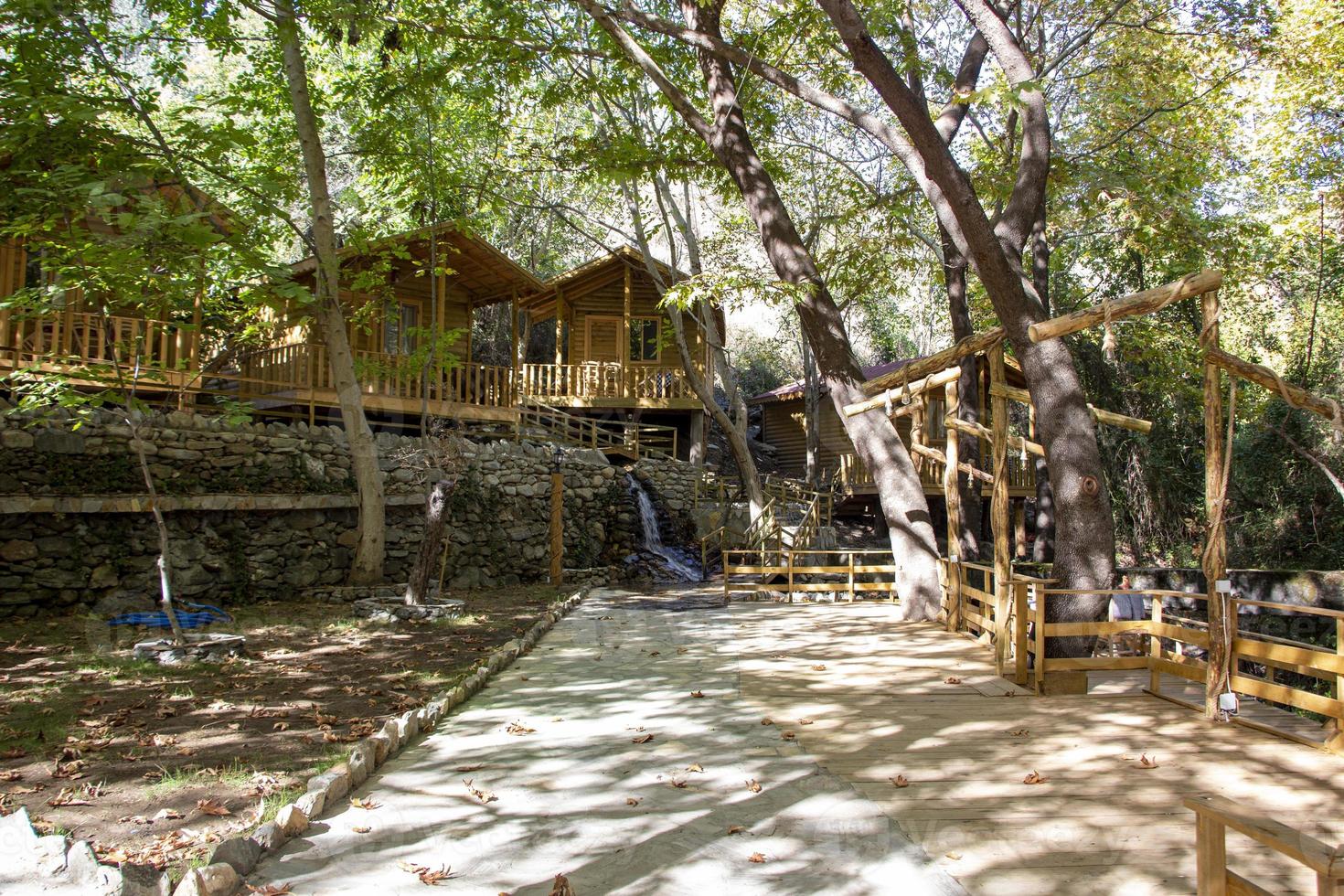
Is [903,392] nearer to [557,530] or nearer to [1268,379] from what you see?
[1268,379]

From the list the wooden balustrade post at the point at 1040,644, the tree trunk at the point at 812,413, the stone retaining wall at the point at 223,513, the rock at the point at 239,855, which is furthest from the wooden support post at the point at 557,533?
the rock at the point at 239,855

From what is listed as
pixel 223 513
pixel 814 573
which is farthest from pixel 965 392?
pixel 223 513

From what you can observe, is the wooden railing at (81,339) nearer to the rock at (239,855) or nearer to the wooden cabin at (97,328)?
the wooden cabin at (97,328)

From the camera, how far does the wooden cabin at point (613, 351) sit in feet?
80.8

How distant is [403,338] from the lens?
18.8m

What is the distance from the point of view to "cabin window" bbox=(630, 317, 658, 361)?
85.0ft

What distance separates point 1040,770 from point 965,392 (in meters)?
10.8

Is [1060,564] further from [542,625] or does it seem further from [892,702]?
[542,625]

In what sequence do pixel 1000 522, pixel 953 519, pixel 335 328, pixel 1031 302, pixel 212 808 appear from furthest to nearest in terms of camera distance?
pixel 335 328
pixel 953 519
pixel 1031 302
pixel 1000 522
pixel 212 808

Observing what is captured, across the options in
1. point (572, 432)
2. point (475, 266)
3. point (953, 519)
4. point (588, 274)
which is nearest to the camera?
point (953, 519)

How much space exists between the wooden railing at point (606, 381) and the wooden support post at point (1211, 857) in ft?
72.5

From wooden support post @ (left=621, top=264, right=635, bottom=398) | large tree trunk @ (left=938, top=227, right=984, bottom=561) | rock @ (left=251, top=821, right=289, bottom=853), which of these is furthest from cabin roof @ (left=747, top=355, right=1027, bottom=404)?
rock @ (left=251, top=821, right=289, bottom=853)

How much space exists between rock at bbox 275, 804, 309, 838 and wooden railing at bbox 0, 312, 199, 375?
7847mm

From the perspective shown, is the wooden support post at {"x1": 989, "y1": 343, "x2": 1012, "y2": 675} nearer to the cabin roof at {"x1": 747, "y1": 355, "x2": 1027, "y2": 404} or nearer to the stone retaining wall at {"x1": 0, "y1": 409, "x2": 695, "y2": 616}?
the stone retaining wall at {"x1": 0, "y1": 409, "x2": 695, "y2": 616}
